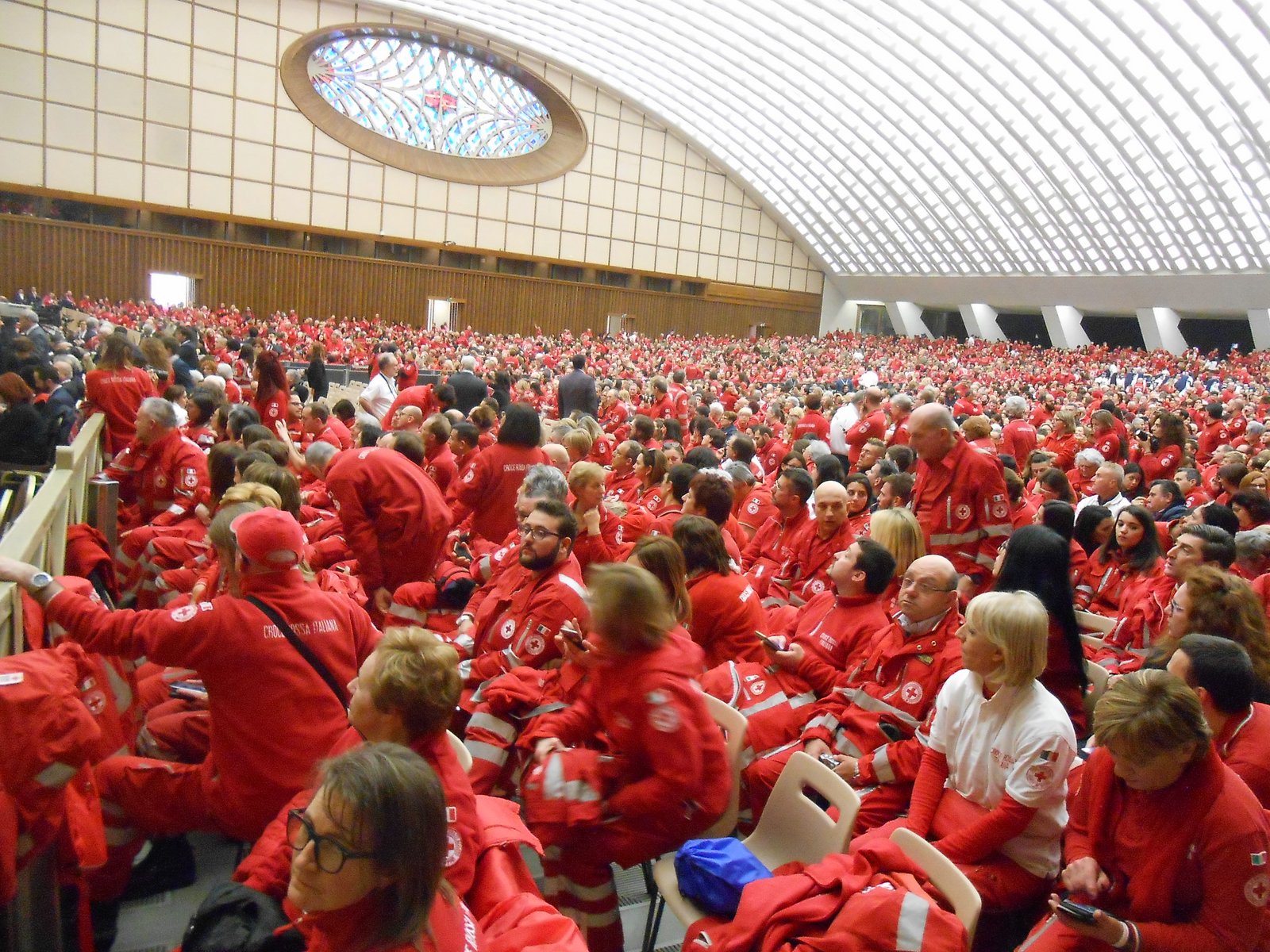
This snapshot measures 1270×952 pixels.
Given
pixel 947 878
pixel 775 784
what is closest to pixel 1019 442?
pixel 775 784

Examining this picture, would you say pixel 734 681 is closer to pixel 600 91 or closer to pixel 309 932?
pixel 309 932

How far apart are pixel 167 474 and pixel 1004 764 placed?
5305 millimetres

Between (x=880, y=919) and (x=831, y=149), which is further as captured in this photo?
(x=831, y=149)

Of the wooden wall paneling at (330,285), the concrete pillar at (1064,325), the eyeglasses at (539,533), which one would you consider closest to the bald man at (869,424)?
the eyeglasses at (539,533)

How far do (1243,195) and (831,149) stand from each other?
573 inches

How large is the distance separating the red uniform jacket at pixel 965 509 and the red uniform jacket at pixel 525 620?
3.00 metres

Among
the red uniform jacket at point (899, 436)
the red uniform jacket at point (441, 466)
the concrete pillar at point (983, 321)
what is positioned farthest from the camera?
the concrete pillar at point (983, 321)

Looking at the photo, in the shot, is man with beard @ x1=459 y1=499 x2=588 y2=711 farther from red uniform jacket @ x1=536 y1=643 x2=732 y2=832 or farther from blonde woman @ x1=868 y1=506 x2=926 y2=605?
blonde woman @ x1=868 y1=506 x2=926 y2=605

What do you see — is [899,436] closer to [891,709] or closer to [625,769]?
[891,709]

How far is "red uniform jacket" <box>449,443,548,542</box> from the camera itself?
5.97 metres

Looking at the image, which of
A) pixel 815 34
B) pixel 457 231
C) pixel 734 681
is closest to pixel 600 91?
pixel 457 231

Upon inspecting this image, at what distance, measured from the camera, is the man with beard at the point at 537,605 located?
11.8 feet

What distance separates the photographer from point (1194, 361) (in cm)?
2783

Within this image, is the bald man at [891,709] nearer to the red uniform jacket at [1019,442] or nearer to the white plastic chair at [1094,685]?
the white plastic chair at [1094,685]
